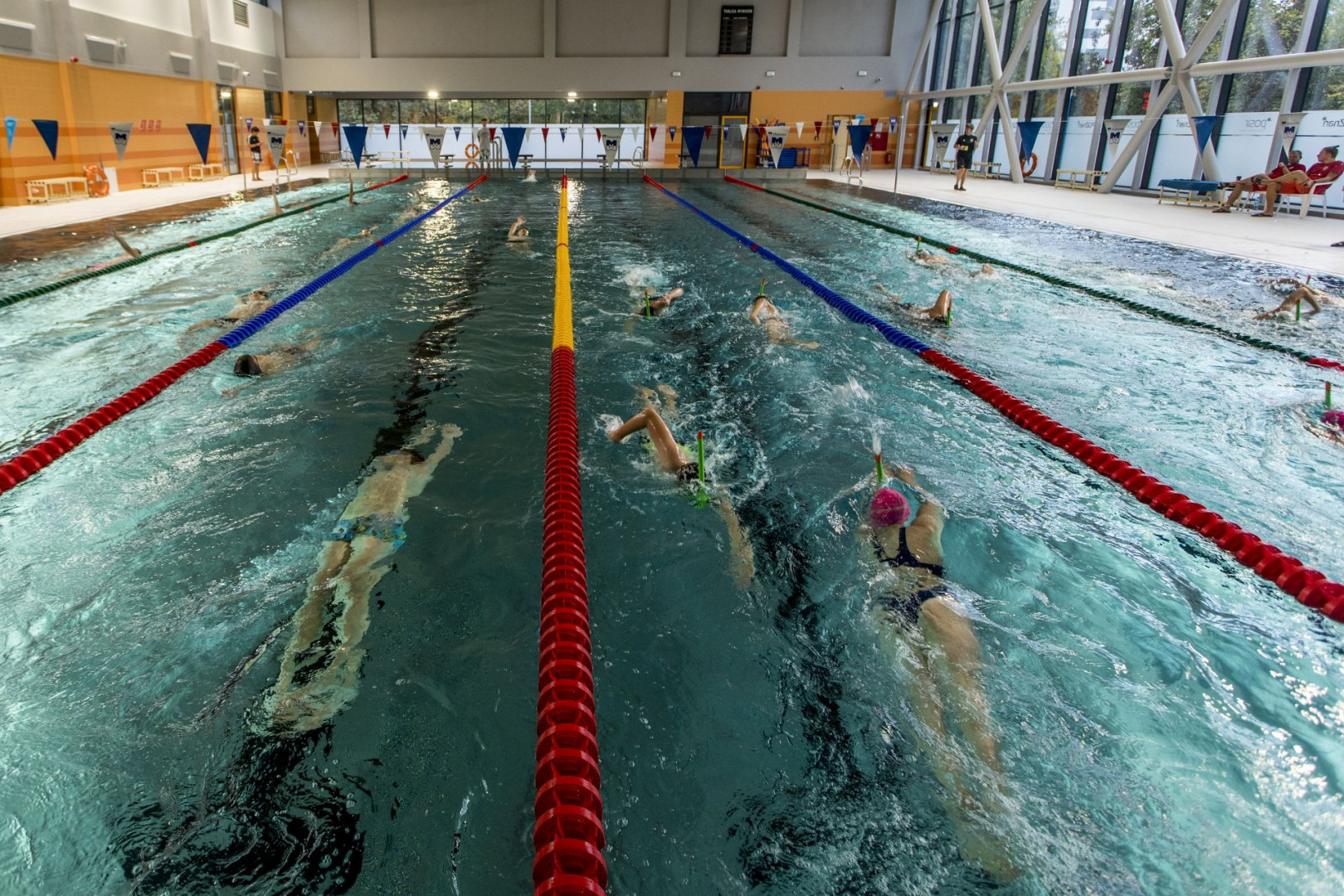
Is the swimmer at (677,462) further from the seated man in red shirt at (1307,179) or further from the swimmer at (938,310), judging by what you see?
the seated man in red shirt at (1307,179)

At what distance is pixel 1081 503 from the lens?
332 cm

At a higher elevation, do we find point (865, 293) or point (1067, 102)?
point (1067, 102)

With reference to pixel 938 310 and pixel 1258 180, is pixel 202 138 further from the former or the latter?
pixel 1258 180

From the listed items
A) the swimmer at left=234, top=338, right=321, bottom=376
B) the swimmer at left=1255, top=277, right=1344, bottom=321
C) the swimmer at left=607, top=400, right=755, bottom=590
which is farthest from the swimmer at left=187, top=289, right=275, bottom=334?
the swimmer at left=1255, top=277, right=1344, bottom=321

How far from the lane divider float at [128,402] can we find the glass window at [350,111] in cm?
2192

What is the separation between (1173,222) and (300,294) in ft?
37.4

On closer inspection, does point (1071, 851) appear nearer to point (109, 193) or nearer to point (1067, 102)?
point (109, 193)

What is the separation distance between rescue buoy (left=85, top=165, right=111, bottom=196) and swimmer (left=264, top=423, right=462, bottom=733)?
13620mm

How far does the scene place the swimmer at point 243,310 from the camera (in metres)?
5.66

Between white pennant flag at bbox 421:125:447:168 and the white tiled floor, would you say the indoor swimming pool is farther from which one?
white pennant flag at bbox 421:125:447:168

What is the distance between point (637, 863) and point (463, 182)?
1824cm

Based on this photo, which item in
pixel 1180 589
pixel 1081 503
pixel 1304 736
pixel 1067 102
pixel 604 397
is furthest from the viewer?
pixel 1067 102

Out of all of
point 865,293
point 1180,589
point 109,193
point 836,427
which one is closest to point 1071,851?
point 1180,589

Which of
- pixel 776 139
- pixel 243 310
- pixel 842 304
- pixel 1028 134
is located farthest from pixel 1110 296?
pixel 776 139
